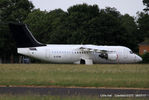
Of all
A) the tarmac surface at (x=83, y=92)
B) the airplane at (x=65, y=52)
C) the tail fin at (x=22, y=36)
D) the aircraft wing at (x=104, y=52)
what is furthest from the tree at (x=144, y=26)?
the tarmac surface at (x=83, y=92)

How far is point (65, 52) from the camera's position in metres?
47.2

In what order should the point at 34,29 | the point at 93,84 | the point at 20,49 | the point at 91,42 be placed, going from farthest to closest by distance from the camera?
the point at 34,29
the point at 91,42
the point at 20,49
the point at 93,84

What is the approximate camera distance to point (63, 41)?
243ft

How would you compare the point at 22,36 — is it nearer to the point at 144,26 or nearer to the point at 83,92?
the point at 83,92

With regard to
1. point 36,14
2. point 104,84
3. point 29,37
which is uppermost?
point 36,14

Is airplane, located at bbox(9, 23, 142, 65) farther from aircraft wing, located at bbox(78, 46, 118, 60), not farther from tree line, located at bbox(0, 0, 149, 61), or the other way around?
tree line, located at bbox(0, 0, 149, 61)

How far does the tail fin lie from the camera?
46.3 m

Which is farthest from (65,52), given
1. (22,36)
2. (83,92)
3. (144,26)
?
(144,26)

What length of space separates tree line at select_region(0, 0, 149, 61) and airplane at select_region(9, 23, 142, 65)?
15.8 metres

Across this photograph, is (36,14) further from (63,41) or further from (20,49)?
(20,49)

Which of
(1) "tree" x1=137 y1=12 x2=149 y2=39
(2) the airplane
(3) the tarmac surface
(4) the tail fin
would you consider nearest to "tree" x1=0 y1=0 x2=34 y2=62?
(4) the tail fin

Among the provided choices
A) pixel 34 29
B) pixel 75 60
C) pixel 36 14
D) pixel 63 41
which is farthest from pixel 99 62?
pixel 36 14

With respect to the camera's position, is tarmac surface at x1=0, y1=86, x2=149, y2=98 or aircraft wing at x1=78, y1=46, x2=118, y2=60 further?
aircraft wing at x1=78, y1=46, x2=118, y2=60

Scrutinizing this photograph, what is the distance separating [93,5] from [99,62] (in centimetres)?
3014
